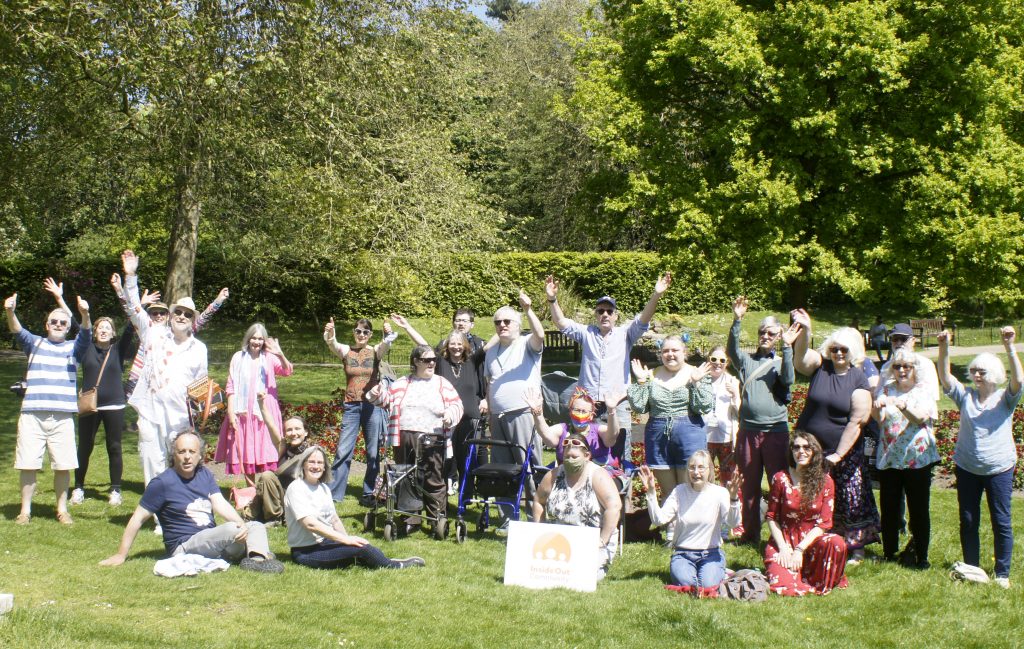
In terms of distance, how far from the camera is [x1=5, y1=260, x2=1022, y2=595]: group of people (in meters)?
7.14

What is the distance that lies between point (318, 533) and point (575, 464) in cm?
192

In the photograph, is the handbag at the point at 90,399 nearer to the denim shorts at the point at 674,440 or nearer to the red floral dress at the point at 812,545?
the denim shorts at the point at 674,440

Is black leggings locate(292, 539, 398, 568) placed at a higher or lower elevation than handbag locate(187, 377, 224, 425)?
lower

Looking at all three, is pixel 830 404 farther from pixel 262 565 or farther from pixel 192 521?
pixel 192 521

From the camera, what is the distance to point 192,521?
7508mm

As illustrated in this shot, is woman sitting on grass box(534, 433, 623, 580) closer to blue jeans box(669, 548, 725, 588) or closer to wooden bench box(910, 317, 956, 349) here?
blue jeans box(669, 548, 725, 588)

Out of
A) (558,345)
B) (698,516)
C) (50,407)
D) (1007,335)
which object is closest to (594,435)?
(698,516)

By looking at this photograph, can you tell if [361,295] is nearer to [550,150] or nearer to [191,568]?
[550,150]

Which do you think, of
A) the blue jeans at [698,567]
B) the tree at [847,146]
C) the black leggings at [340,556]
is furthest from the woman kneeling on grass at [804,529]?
the tree at [847,146]

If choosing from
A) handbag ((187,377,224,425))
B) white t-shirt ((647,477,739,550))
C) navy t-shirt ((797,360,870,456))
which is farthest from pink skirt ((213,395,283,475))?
navy t-shirt ((797,360,870,456))

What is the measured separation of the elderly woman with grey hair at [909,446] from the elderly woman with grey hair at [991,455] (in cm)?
33

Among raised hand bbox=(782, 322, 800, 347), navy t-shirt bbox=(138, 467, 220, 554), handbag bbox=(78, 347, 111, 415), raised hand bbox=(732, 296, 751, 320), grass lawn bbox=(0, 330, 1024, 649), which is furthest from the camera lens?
handbag bbox=(78, 347, 111, 415)

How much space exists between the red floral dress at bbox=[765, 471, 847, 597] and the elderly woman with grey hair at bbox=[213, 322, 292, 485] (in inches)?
179

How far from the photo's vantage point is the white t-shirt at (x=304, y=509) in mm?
7395
